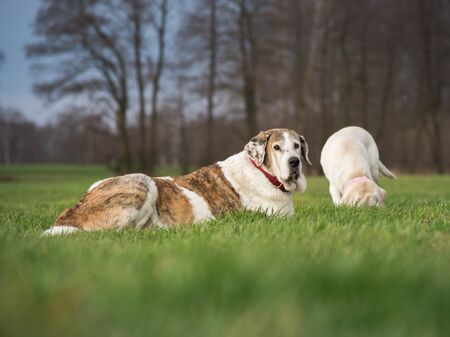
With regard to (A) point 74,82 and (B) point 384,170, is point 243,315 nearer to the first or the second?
(B) point 384,170

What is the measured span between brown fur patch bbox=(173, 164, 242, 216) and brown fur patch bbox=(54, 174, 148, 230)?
73 cm

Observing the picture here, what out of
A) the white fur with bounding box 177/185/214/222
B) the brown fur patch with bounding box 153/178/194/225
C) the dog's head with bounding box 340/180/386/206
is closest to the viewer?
the brown fur patch with bounding box 153/178/194/225

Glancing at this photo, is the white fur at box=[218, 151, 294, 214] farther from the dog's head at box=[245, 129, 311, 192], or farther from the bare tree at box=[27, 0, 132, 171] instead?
the bare tree at box=[27, 0, 132, 171]

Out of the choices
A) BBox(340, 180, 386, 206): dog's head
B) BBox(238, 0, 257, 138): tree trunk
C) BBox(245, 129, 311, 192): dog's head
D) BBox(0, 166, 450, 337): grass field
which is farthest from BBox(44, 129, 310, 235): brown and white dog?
BBox(238, 0, 257, 138): tree trunk

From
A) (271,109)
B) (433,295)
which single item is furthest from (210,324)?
(271,109)

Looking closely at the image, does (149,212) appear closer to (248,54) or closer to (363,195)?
(363,195)

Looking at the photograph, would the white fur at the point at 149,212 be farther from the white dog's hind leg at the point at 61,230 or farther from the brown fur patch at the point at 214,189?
the white dog's hind leg at the point at 61,230

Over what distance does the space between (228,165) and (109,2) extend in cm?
2501

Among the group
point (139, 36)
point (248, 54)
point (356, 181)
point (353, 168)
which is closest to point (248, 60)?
point (248, 54)

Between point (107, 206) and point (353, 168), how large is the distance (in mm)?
4206

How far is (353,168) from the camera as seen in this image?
784 centimetres

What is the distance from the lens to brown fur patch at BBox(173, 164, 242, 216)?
6.12 meters

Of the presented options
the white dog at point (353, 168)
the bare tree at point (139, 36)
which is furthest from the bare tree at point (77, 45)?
the white dog at point (353, 168)

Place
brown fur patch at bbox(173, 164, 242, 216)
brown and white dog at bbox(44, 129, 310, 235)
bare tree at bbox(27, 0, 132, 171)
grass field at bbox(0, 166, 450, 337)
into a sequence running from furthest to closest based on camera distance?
bare tree at bbox(27, 0, 132, 171) < brown fur patch at bbox(173, 164, 242, 216) < brown and white dog at bbox(44, 129, 310, 235) < grass field at bbox(0, 166, 450, 337)
